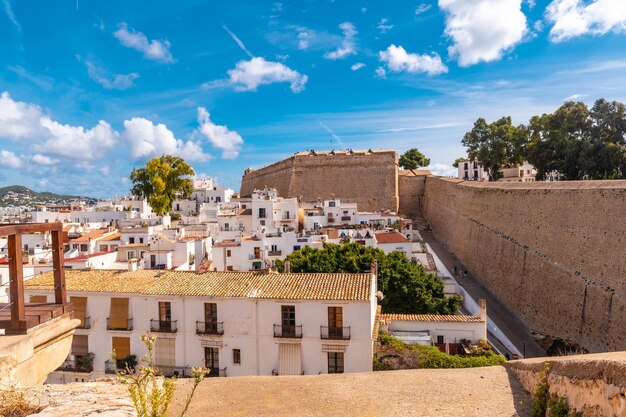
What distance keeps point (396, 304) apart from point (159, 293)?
9537mm

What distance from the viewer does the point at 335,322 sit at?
1158cm

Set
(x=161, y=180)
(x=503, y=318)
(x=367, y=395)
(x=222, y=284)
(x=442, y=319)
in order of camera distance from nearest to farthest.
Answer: (x=367, y=395), (x=222, y=284), (x=442, y=319), (x=503, y=318), (x=161, y=180)

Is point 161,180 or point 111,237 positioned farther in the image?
point 161,180

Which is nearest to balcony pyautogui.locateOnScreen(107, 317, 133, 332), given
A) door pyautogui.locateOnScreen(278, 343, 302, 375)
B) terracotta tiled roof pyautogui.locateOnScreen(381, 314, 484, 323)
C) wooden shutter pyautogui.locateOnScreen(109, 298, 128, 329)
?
wooden shutter pyautogui.locateOnScreen(109, 298, 128, 329)

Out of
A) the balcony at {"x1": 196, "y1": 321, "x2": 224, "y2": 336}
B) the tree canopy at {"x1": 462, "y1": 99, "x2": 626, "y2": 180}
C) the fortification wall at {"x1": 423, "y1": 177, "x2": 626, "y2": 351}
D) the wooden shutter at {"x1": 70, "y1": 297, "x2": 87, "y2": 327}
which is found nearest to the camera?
the balcony at {"x1": 196, "y1": 321, "x2": 224, "y2": 336}

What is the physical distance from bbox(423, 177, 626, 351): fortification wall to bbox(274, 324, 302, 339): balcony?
33.2ft

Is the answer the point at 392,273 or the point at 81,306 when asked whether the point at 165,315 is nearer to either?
the point at 81,306

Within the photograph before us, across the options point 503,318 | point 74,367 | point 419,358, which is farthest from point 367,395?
point 503,318

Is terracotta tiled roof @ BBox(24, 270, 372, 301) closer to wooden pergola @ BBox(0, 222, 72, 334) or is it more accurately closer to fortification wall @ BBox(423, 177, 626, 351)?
wooden pergola @ BBox(0, 222, 72, 334)

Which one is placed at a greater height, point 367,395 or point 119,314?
point 367,395

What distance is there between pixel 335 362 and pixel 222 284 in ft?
12.8

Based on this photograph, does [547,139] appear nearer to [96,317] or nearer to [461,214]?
[461,214]

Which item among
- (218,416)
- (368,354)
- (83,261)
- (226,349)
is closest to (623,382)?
(218,416)

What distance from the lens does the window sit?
38.1 ft
